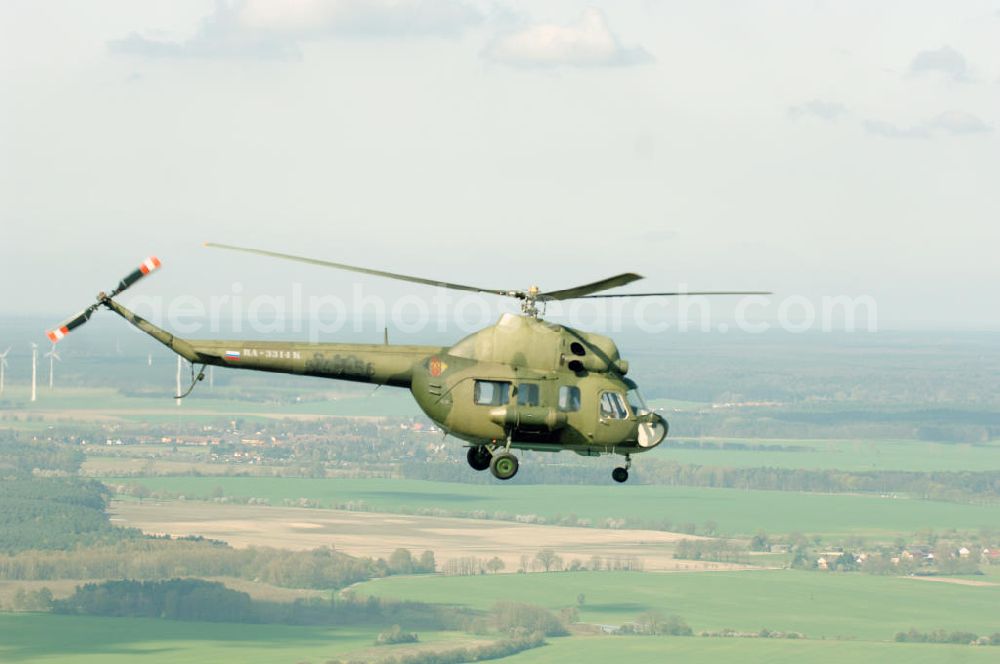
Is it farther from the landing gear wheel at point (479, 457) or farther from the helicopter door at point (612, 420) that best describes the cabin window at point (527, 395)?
the landing gear wheel at point (479, 457)

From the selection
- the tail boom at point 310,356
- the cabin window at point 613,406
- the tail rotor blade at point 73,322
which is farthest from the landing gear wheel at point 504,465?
the tail rotor blade at point 73,322

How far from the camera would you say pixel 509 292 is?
57094 mm

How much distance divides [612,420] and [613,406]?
0.58 m

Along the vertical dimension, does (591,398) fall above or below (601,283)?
below

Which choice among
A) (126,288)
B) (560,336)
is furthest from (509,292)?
(126,288)

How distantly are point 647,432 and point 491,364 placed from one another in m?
6.76

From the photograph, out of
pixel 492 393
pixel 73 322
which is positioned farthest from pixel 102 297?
pixel 492 393

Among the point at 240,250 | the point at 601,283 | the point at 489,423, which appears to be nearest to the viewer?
the point at 240,250

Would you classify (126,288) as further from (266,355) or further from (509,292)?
(509,292)

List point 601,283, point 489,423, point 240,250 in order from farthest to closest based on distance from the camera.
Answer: point 489,423, point 601,283, point 240,250

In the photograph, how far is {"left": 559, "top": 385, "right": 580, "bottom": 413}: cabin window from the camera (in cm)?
5756

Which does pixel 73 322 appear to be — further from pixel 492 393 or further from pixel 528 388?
pixel 528 388

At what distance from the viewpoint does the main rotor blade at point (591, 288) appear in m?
50.1

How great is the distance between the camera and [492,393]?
188ft
